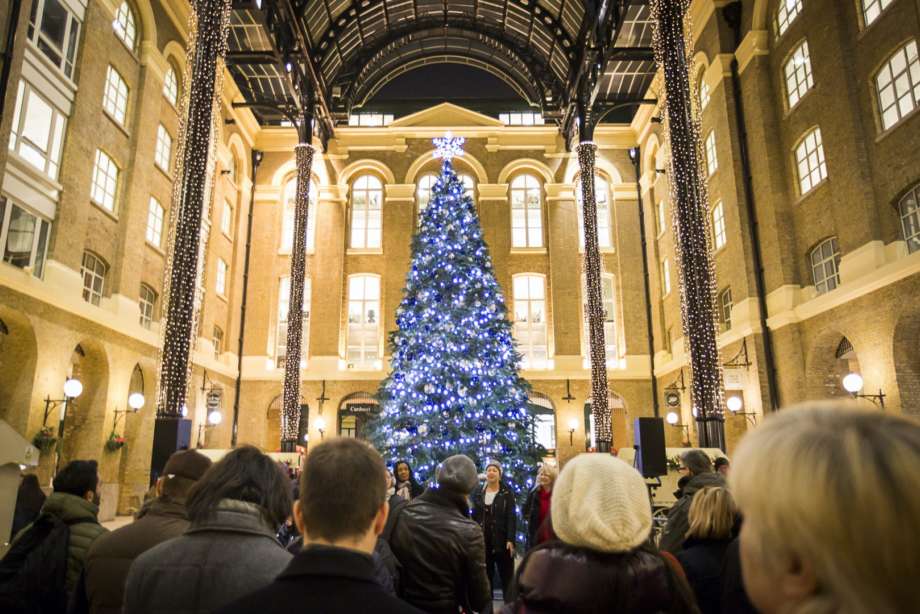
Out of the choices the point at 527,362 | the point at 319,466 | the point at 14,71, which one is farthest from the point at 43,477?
the point at 527,362

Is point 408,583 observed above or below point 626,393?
below

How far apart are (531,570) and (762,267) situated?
16.1 metres

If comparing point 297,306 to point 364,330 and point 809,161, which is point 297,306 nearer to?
point 364,330

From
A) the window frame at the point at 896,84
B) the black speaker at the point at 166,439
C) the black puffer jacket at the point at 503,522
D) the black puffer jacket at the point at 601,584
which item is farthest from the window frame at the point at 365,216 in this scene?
the black puffer jacket at the point at 601,584

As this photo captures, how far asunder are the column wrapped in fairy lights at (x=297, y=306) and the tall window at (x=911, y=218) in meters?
14.2

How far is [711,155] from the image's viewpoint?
18516 millimetres

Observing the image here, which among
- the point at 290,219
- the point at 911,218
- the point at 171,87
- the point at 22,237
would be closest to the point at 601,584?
the point at 911,218

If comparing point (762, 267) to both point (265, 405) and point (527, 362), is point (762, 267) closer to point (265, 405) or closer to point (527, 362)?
point (527, 362)

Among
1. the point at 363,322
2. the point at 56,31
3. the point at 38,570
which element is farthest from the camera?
the point at 363,322

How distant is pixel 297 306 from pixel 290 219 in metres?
8.82

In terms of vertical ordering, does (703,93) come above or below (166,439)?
above

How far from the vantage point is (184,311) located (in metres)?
10.0

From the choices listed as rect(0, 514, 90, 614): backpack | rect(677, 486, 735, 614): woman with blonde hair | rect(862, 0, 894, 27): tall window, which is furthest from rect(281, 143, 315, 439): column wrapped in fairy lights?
rect(677, 486, 735, 614): woman with blonde hair

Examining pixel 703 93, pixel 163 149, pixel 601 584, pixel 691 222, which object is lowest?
pixel 601 584
